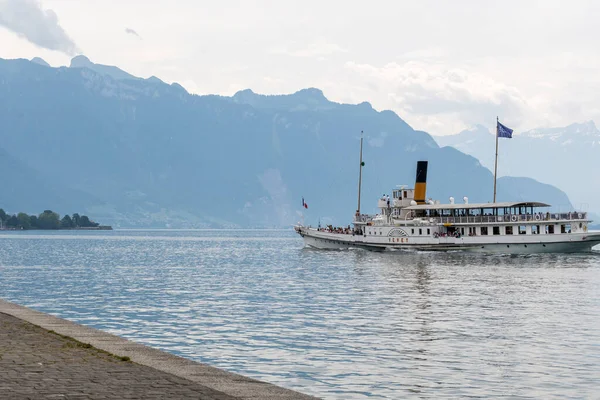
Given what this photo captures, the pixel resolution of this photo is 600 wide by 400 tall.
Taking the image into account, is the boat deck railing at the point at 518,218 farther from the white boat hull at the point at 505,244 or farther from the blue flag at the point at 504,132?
the blue flag at the point at 504,132

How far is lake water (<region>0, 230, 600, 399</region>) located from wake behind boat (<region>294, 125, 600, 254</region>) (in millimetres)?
27377

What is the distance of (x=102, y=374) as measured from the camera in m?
19.4

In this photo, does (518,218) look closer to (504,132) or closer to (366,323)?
(504,132)

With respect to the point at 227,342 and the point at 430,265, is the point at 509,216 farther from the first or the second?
the point at 227,342

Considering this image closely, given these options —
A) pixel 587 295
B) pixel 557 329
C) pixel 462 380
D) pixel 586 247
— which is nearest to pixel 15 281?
pixel 587 295

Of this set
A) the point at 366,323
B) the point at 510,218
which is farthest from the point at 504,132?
the point at 366,323

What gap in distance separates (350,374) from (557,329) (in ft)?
46.2

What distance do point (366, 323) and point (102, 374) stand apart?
19.9 m

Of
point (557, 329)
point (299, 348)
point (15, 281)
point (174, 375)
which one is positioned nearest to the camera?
point (174, 375)

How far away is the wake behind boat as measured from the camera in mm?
106500

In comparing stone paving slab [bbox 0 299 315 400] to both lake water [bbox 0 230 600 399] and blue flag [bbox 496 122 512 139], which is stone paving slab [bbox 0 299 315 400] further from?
blue flag [bbox 496 122 512 139]

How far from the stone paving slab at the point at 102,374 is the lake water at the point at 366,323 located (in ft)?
12.1

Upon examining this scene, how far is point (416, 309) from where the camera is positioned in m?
44.3

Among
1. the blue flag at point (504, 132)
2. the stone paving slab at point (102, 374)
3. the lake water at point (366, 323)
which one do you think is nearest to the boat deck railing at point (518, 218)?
the blue flag at point (504, 132)
